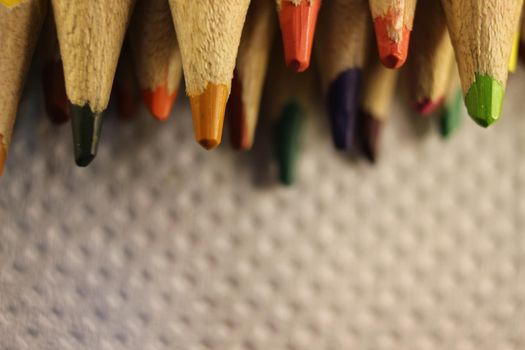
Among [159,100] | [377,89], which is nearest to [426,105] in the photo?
[377,89]

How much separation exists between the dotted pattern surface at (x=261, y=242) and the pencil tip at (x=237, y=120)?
19mm

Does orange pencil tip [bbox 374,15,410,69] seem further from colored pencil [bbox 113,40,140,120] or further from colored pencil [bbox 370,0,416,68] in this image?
colored pencil [bbox 113,40,140,120]

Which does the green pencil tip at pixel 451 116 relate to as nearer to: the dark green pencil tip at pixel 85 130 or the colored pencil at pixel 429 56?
the colored pencil at pixel 429 56

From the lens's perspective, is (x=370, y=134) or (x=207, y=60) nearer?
(x=207, y=60)

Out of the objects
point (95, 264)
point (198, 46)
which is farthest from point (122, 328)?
point (198, 46)

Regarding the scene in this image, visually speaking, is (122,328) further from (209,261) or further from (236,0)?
(236,0)

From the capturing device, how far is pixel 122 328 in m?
0.32

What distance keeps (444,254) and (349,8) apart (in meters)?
0.14

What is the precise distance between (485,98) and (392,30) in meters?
0.04

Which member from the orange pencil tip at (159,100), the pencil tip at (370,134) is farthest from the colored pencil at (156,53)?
the pencil tip at (370,134)

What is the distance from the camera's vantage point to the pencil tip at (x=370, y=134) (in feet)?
1.13

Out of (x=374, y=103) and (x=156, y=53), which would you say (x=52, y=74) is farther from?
(x=374, y=103)

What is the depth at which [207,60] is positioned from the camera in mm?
243

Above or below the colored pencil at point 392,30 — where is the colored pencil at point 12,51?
below
